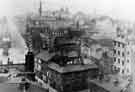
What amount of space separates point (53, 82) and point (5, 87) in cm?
86

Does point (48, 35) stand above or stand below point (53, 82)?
above

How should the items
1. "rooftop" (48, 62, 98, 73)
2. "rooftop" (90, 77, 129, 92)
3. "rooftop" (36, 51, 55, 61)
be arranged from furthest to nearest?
1. "rooftop" (36, 51, 55, 61)
2. "rooftop" (48, 62, 98, 73)
3. "rooftop" (90, 77, 129, 92)

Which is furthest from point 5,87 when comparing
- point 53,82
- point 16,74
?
point 53,82

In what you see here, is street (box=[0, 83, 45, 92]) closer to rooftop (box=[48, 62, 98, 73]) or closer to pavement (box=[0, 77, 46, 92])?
pavement (box=[0, 77, 46, 92])

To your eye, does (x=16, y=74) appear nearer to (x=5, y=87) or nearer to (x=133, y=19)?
(x=5, y=87)

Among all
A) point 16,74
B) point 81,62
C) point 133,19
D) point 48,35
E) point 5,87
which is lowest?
point 5,87

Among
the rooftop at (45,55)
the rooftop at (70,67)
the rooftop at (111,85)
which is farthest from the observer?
the rooftop at (45,55)

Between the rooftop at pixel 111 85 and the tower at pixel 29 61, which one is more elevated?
the tower at pixel 29 61

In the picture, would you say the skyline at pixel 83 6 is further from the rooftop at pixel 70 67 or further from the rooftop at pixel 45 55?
the rooftop at pixel 70 67

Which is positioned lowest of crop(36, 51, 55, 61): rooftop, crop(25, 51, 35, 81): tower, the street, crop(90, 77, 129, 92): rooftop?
the street

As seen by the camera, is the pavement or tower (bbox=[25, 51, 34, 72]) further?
tower (bbox=[25, 51, 34, 72])

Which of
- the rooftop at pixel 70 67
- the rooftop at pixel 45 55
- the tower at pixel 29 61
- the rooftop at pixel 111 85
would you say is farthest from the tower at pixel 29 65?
the rooftop at pixel 111 85

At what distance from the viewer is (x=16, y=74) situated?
3248 millimetres

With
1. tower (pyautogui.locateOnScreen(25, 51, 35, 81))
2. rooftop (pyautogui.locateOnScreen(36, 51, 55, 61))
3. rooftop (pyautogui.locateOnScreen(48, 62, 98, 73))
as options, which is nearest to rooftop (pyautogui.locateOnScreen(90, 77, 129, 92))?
rooftop (pyautogui.locateOnScreen(48, 62, 98, 73))
